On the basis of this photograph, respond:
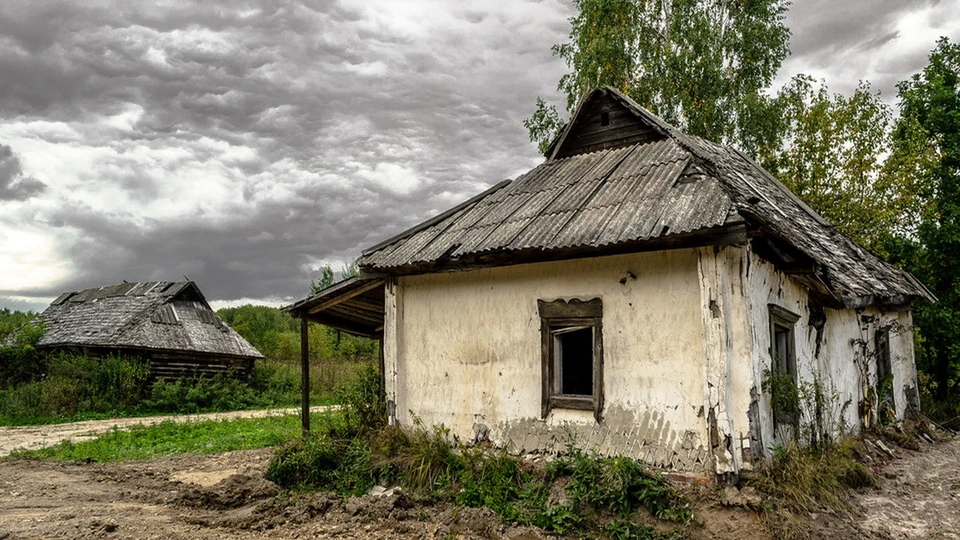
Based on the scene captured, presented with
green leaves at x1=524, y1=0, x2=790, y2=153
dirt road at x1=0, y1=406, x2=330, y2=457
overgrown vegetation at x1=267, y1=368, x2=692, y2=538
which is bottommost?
dirt road at x1=0, y1=406, x2=330, y2=457

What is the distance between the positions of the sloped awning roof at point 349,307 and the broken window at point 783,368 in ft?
17.4

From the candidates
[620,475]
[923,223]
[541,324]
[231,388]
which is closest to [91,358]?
[231,388]

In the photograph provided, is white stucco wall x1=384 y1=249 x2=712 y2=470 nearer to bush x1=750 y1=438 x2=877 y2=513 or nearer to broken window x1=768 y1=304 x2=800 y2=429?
Answer: bush x1=750 y1=438 x2=877 y2=513

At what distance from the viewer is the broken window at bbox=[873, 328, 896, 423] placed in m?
11.1

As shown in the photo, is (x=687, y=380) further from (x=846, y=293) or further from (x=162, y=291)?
(x=162, y=291)

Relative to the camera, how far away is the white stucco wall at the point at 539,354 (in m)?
6.55

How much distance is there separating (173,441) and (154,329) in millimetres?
10772

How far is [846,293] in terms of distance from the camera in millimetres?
7945

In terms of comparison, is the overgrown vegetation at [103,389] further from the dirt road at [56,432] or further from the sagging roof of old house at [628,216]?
the sagging roof of old house at [628,216]

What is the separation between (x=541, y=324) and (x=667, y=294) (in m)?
1.62

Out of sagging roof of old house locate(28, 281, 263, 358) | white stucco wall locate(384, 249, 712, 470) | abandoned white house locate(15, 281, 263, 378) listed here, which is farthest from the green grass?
sagging roof of old house locate(28, 281, 263, 358)

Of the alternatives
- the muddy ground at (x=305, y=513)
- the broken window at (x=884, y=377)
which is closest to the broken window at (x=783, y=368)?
the muddy ground at (x=305, y=513)

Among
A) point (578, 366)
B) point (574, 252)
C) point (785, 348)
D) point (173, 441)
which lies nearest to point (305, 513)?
point (578, 366)

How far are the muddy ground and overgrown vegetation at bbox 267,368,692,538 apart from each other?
256 mm
